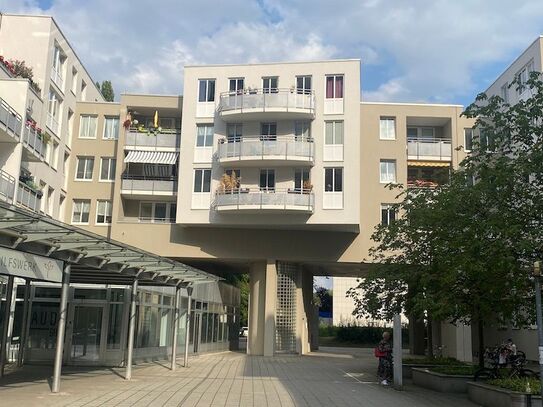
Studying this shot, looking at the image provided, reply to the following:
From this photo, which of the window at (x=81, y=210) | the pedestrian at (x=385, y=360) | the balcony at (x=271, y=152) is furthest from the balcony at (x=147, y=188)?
the pedestrian at (x=385, y=360)

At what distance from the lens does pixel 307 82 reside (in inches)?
1473

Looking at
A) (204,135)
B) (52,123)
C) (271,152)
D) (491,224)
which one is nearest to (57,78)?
(52,123)

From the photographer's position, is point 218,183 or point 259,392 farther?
point 218,183

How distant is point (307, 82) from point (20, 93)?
16.4m

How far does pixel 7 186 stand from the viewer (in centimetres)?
2766

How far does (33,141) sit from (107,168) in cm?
1084

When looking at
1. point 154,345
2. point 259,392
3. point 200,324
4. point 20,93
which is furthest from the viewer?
point 200,324

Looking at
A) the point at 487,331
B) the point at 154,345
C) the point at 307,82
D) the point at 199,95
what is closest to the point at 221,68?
the point at 199,95

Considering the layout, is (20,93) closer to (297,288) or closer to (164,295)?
(164,295)

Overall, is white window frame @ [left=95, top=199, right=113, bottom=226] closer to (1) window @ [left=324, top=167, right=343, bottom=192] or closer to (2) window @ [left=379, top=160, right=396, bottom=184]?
(1) window @ [left=324, top=167, right=343, bottom=192]

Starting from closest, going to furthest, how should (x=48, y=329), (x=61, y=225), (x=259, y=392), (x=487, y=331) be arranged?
(x=61, y=225) < (x=259, y=392) < (x=48, y=329) < (x=487, y=331)

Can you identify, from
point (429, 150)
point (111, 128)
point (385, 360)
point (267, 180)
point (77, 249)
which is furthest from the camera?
point (111, 128)

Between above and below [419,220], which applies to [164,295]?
below

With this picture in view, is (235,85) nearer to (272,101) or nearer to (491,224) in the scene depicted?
(272,101)
